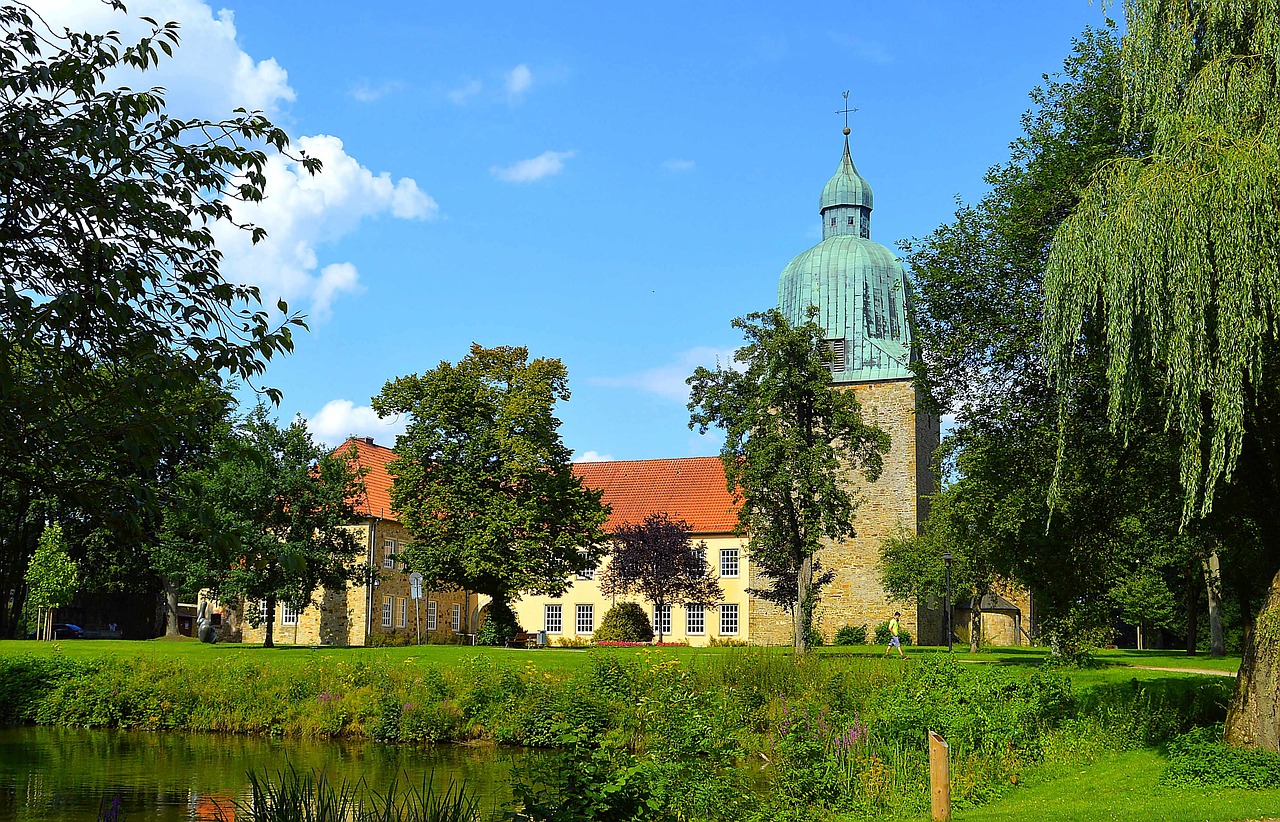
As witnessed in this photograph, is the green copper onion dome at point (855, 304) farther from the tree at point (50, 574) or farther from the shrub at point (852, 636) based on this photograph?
the tree at point (50, 574)

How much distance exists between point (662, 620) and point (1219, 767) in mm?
39073

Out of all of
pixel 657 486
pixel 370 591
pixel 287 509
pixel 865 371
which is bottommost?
pixel 370 591

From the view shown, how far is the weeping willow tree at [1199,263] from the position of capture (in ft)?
37.6

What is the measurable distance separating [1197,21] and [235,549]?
41.3 feet

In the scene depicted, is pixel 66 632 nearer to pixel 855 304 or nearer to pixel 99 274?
pixel 855 304

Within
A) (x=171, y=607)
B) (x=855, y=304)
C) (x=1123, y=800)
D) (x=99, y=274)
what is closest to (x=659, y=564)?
(x=855, y=304)

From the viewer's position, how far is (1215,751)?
12797 millimetres

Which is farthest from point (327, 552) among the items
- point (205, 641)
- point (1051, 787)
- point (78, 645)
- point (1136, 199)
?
point (1136, 199)

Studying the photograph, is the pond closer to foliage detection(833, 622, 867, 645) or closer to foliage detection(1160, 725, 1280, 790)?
foliage detection(1160, 725, 1280, 790)

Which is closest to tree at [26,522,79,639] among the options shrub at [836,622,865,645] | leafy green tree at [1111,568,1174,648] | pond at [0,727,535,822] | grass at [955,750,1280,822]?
pond at [0,727,535,822]

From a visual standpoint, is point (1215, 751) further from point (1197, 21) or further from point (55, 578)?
point (55, 578)

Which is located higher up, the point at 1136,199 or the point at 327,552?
the point at 1136,199

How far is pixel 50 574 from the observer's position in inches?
1499

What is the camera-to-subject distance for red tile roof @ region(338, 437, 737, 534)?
51.8 metres
